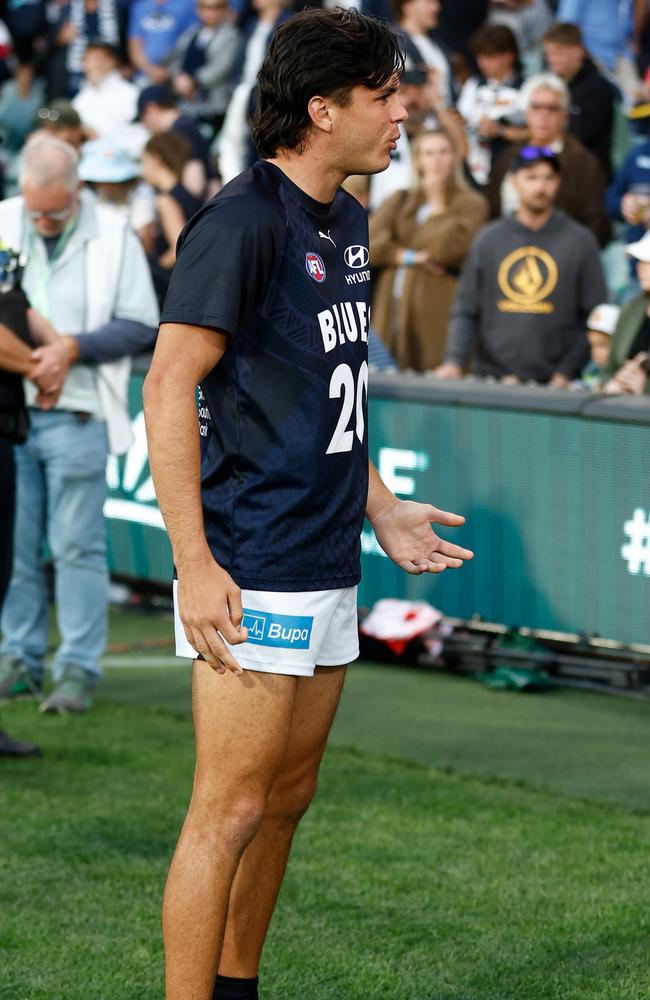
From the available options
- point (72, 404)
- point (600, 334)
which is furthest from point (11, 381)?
point (600, 334)

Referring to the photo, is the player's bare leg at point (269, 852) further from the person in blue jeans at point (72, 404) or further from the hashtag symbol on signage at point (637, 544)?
the hashtag symbol on signage at point (637, 544)

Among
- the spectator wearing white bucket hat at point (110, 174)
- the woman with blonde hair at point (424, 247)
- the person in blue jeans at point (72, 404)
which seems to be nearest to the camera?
the person in blue jeans at point (72, 404)

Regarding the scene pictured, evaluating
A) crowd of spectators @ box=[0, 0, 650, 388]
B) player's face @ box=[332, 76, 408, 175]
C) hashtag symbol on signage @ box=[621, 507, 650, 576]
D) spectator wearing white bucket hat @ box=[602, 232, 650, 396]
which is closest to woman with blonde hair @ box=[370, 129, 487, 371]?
crowd of spectators @ box=[0, 0, 650, 388]

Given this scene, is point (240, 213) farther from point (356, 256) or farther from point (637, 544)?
point (637, 544)

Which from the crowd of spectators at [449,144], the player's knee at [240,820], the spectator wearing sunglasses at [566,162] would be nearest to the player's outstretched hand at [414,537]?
the player's knee at [240,820]

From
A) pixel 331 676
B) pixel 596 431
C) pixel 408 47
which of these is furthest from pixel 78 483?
pixel 408 47

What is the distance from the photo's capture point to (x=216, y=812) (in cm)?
340

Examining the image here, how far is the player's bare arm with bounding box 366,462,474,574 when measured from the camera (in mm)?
3773

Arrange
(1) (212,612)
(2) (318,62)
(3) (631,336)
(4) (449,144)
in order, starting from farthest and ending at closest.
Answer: (4) (449,144)
(3) (631,336)
(2) (318,62)
(1) (212,612)

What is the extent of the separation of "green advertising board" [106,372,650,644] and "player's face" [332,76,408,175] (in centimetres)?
425

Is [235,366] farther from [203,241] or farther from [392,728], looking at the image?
[392,728]

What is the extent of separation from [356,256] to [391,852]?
8.29 ft

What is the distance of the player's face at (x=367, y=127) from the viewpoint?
11.2 feet

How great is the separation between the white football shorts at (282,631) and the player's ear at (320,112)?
0.96 metres
